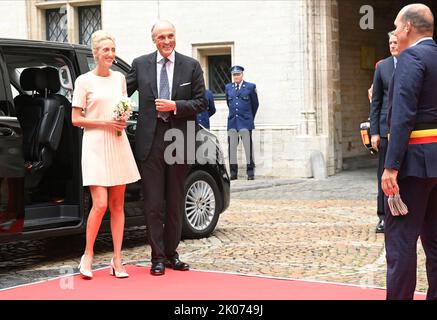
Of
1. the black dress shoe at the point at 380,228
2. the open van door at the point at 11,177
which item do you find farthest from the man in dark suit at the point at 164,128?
the black dress shoe at the point at 380,228

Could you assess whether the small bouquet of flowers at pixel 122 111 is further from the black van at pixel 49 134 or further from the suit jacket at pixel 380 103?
the suit jacket at pixel 380 103

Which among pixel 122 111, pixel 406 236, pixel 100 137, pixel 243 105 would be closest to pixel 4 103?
pixel 100 137

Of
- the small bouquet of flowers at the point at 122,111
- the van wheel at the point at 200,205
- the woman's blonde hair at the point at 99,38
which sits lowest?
the van wheel at the point at 200,205

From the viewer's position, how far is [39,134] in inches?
324

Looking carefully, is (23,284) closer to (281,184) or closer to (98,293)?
(98,293)

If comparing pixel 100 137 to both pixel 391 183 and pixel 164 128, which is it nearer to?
pixel 164 128

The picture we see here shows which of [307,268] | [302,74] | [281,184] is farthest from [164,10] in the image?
[307,268]

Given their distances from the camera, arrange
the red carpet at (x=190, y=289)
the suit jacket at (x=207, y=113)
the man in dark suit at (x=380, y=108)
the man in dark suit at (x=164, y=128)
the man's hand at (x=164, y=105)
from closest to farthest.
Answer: the red carpet at (x=190, y=289) < the man's hand at (x=164, y=105) < the man in dark suit at (x=164, y=128) < the man in dark suit at (x=380, y=108) < the suit jacket at (x=207, y=113)

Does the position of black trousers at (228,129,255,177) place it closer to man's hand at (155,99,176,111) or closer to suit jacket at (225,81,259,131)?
suit jacket at (225,81,259,131)

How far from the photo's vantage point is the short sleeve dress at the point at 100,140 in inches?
283

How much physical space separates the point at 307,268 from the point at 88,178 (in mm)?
1949

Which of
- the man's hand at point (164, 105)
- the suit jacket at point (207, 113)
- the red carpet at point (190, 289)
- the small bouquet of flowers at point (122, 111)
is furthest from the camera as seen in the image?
the suit jacket at point (207, 113)
